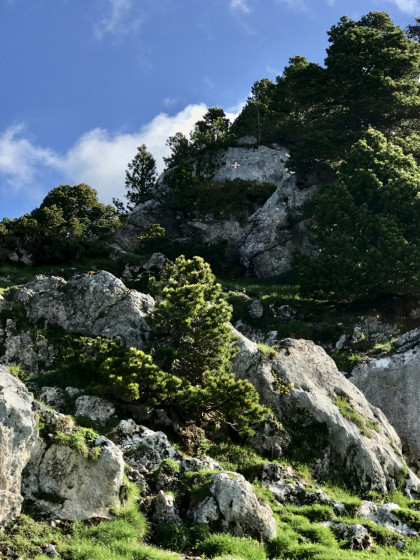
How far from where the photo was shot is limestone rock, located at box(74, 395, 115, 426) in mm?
19281

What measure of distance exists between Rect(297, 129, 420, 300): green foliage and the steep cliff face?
864 centimetres

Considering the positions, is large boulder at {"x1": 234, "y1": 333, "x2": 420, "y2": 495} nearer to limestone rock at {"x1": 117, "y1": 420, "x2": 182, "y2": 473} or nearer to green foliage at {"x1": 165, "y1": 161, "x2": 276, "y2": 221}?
limestone rock at {"x1": 117, "y1": 420, "x2": 182, "y2": 473}

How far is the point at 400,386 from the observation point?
2856cm

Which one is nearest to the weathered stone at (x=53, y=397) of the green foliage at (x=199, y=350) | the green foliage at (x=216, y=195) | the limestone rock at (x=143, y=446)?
the limestone rock at (x=143, y=446)

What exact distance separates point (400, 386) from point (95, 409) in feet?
56.6

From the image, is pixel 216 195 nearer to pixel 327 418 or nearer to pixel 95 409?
pixel 327 418

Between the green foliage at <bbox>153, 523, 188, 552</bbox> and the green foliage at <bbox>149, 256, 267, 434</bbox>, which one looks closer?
the green foliage at <bbox>153, 523, 188, 552</bbox>

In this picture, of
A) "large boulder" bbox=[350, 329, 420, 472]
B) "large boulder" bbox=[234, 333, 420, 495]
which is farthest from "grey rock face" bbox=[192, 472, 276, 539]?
"large boulder" bbox=[350, 329, 420, 472]

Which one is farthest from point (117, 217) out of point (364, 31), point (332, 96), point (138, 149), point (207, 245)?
point (364, 31)

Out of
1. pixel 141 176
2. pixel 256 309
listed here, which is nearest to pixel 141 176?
pixel 141 176

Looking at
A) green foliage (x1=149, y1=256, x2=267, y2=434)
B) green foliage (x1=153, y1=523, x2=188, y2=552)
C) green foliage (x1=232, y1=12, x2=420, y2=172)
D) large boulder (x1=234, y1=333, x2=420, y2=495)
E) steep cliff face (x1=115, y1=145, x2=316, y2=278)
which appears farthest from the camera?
green foliage (x1=232, y1=12, x2=420, y2=172)

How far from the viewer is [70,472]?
1491cm

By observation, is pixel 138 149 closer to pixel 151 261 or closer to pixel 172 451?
pixel 151 261

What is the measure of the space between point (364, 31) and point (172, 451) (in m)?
53.5
